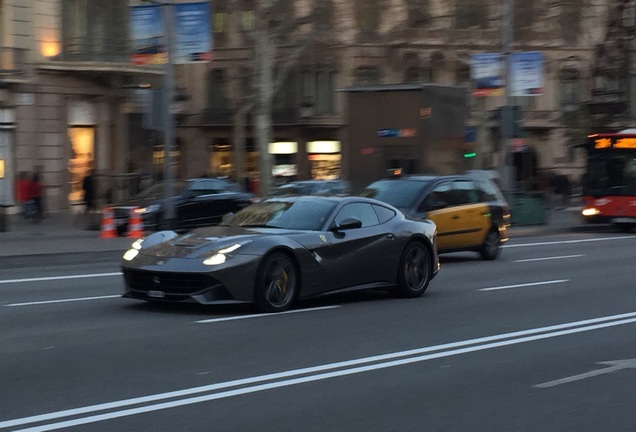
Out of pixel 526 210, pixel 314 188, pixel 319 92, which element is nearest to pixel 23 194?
pixel 314 188

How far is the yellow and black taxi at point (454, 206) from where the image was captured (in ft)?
65.7

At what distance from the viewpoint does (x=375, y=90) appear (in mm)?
26344

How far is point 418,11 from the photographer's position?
38438 mm

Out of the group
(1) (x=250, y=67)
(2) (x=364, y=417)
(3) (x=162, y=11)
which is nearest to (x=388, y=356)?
(2) (x=364, y=417)

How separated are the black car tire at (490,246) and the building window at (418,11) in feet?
56.6

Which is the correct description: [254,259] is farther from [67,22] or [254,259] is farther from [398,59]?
[398,59]

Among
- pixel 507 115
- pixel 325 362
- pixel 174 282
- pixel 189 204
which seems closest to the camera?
pixel 325 362

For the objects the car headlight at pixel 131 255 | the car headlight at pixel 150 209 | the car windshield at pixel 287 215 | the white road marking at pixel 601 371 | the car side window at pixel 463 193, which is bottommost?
the white road marking at pixel 601 371

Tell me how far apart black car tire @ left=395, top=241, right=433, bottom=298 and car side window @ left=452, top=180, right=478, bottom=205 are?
6077 mm

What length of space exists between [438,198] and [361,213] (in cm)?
647

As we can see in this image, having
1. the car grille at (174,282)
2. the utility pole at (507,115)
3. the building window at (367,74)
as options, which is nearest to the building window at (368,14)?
the utility pole at (507,115)

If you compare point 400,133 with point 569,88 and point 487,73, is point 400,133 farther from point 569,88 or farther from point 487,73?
point 569,88

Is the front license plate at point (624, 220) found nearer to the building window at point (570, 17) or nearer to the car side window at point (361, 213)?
the building window at point (570, 17)

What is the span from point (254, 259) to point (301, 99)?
148 feet
